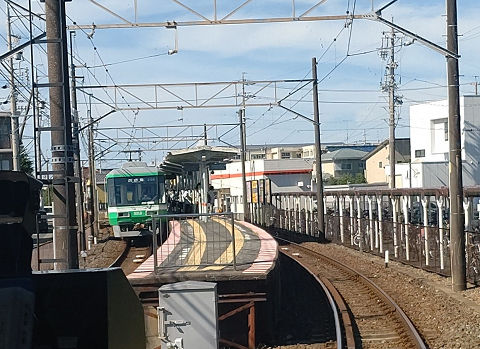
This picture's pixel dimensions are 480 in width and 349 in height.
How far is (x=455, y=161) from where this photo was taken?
50.9 feet

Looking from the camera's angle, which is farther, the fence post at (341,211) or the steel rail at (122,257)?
the fence post at (341,211)

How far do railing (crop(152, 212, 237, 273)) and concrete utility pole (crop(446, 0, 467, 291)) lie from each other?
4.91 meters

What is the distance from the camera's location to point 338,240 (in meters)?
31.1

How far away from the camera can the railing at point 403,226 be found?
1811 cm

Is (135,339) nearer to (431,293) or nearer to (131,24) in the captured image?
(131,24)

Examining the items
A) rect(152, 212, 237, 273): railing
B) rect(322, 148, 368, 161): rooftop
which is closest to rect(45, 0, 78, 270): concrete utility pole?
rect(152, 212, 237, 273): railing

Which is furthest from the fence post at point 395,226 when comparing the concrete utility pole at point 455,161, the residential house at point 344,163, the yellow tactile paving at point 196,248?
the residential house at point 344,163

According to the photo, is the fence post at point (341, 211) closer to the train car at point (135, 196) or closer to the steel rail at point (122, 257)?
the train car at point (135, 196)

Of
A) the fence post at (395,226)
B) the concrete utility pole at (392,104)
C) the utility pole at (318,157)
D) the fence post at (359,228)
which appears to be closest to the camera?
the fence post at (395,226)

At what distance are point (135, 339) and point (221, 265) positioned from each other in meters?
8.09

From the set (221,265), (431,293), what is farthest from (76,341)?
(431,293)

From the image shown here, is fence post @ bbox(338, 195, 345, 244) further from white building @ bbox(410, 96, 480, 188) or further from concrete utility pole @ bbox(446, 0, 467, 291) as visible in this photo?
concrete utility pole @ bbox(446, 0, 467, 291)

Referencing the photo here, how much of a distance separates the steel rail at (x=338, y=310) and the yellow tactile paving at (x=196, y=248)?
2561mm

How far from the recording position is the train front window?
27141 millimetres
